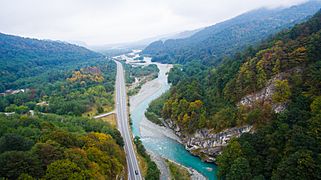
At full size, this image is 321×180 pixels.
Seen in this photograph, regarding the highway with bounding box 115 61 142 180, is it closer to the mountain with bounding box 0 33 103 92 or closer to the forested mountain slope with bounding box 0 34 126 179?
the forested mountain slope with bounding box 0 34 126 179

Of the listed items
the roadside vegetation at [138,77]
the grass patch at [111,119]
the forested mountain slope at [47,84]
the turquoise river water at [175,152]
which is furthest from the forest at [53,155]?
the roadside vegetation at [138,77]

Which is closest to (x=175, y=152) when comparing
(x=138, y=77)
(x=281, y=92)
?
(x=281, y=92)

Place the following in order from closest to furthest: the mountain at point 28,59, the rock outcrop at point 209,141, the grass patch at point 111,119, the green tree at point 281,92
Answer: the green tree at point 281,92
the rock outcrop at point 209,141
the grass patch at point 111,119
the mountain at point 28,59

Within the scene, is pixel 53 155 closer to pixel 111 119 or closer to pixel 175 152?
pixel 175 152

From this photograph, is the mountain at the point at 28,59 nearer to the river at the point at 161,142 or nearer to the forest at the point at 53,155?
the river at the point at 161,142

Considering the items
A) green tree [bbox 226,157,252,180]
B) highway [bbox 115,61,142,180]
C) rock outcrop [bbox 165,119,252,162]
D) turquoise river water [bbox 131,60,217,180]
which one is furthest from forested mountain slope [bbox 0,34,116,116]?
green tree [bbox 226,157,252,180]

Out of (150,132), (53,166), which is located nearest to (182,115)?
(150,132)
